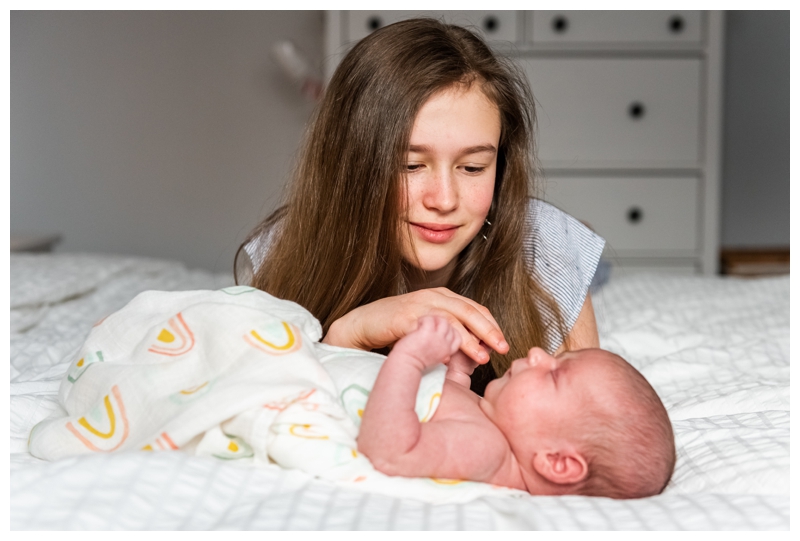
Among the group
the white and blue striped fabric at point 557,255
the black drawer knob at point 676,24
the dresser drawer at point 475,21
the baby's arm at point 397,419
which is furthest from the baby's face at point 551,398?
the black drawer knob at point 676,24

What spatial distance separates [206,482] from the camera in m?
0.64

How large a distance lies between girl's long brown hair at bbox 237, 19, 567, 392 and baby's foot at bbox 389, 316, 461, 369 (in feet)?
0.98

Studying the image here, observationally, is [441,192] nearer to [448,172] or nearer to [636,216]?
[448,172]

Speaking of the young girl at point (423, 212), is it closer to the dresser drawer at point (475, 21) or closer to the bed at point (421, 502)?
the bed at point (421, 502)

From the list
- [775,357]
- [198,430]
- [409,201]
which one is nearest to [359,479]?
[198,430]

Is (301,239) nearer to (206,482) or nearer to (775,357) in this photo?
(206,482)

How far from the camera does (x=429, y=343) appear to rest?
74 cm

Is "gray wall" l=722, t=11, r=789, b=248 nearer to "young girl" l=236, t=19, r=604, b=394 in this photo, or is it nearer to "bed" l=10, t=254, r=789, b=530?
"bed" l=10, t=254, r=789, b=530

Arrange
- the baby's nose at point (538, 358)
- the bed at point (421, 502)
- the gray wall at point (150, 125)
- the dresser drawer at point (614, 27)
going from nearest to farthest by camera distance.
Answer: the bed at point (421, 502) → the baby's nose at point (538, 358) → the dresser drawer at point (614, 27) → the gray wall at point (150, 125)

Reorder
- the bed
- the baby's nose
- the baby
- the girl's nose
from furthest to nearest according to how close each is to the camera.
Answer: the girl's nose < the baby's nose < the baby < the bed

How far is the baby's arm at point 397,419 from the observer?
2.26 ft

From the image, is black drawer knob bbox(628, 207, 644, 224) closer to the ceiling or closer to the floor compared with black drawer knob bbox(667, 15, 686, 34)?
closer to the floor

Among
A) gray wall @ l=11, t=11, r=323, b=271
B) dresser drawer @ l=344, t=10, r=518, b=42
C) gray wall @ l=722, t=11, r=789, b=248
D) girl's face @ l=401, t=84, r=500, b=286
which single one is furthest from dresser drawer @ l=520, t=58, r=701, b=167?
girl's face @ l=401, t=84, r=500, b=286

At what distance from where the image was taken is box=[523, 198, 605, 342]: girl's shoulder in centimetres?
122
